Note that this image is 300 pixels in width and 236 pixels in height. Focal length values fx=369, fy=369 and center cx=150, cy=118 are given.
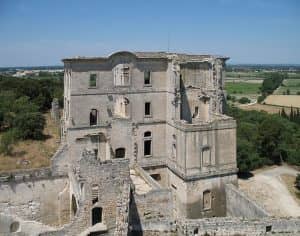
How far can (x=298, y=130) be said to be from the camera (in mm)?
52375

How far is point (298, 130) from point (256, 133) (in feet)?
54.1

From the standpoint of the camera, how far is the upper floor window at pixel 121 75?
28.4 m

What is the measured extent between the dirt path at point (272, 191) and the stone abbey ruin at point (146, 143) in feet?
9.32

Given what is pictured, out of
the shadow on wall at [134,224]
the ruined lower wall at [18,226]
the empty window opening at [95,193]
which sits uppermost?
the empty window opening at [95,193]

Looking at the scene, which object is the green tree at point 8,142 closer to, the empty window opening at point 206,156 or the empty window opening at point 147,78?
the empty window opening at point 147,78

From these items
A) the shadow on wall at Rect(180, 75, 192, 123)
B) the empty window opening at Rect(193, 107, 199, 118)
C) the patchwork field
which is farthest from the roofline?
the patchwork field

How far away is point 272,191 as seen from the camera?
99.9 ft

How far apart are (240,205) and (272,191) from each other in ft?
20.6

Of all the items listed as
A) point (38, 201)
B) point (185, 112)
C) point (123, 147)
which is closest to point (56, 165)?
point (38, 201)

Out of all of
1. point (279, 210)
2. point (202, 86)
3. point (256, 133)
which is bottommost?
point (279, 210)

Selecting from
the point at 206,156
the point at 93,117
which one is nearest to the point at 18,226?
the point at 93,117

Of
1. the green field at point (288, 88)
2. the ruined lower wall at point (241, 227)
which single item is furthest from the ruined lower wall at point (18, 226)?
the green field at point (288, 88)

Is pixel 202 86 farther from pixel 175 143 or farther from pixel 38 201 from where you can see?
pixel 38 201

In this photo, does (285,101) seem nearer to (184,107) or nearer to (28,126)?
(184,107)
